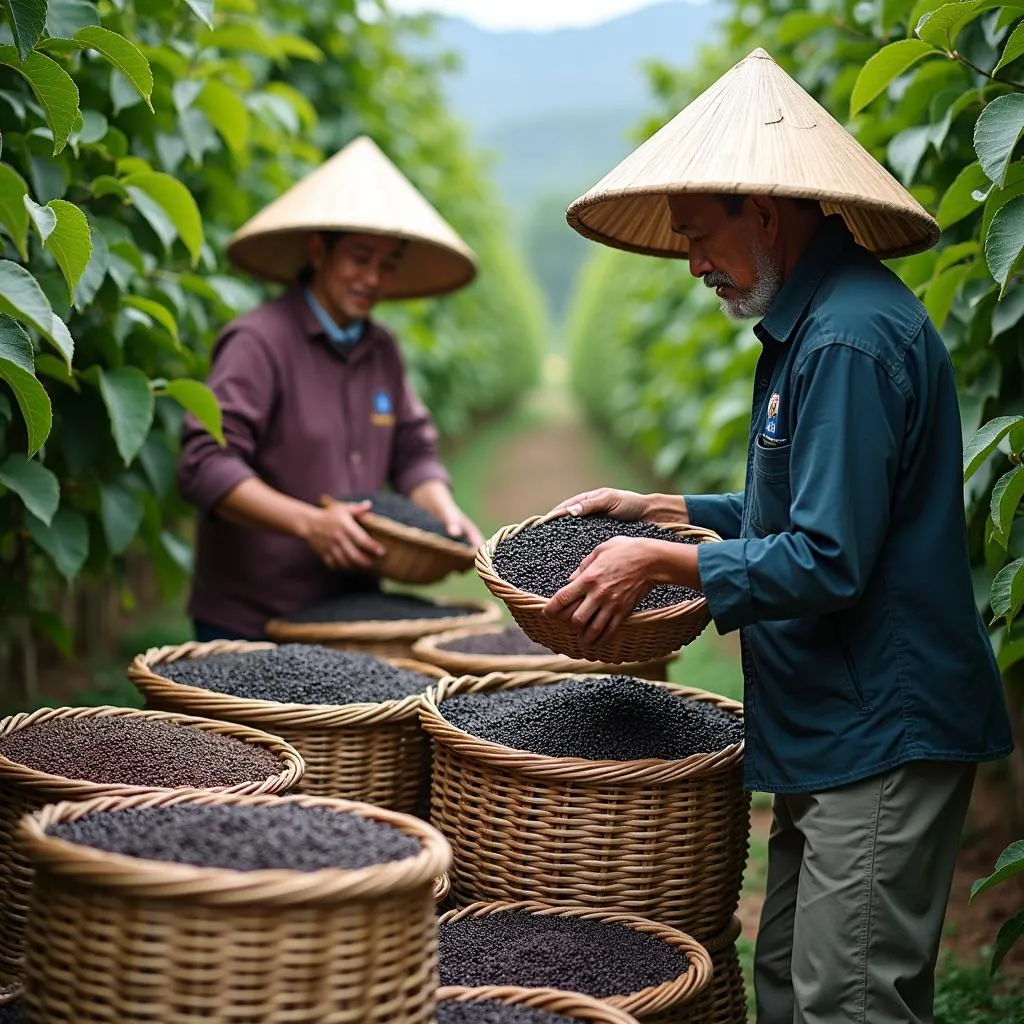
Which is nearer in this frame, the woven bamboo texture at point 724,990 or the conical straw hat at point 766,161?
the conical straw hat at point 766,161

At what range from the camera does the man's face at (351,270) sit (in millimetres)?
3785

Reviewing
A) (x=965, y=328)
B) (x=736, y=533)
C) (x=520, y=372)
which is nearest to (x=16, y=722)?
(x=736, y=533)

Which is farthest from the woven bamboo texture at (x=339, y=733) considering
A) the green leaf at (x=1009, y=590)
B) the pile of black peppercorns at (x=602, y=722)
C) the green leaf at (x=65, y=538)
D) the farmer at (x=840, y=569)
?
the green leaf at (x=1009, y=590)

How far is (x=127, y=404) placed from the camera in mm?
2971

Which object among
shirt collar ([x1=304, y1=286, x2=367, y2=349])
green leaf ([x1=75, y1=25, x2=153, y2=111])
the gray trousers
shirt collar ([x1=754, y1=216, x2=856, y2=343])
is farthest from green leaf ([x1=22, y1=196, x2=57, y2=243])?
shirt collar ([x1=304, y1=286, x2=367, y2=349])

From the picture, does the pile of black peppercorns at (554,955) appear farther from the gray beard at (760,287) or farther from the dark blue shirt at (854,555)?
the gray beard at (760,287)

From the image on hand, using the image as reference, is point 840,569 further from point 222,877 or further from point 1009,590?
point 222,877

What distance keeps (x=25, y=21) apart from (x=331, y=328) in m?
1.78

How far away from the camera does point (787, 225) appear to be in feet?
7.27

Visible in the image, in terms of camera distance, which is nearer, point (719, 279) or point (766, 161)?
point (766, 161)

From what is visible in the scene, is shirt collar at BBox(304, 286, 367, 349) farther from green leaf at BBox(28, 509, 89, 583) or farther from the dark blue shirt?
the dark blue shirt

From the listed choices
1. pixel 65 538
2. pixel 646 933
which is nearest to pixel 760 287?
pixel 646 933

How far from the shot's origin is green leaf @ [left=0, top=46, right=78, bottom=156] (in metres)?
2.15

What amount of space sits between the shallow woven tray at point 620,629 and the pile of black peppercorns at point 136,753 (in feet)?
1.55
